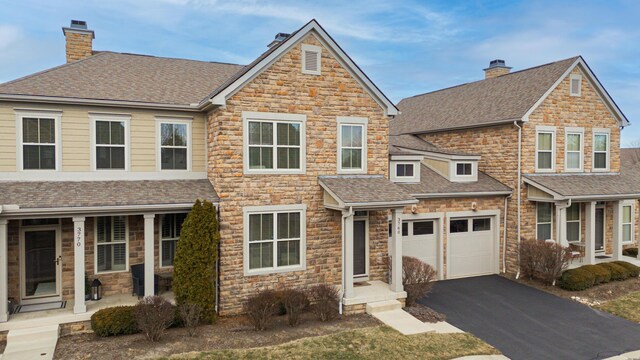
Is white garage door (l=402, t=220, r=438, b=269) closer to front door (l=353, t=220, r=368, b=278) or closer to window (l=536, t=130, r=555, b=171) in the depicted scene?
front door (l=353, t=220, r=368, b=278)

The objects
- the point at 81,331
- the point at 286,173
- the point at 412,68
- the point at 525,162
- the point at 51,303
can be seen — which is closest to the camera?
the point at 81,331

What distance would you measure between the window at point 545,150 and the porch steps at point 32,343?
16877 millimetres

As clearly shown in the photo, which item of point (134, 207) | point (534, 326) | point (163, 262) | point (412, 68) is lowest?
point (534, 326)

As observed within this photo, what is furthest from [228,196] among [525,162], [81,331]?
[525,162]

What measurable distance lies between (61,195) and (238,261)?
4.84 meters

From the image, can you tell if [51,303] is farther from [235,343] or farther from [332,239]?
[332,239]

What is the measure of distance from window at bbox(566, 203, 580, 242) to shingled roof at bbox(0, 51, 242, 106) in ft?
49.8

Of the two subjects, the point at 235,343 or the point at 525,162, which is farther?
the point at 525,162

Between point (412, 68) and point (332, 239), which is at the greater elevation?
point (412, 68)

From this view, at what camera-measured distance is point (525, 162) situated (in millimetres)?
16219

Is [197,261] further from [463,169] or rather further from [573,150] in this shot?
[573,150]

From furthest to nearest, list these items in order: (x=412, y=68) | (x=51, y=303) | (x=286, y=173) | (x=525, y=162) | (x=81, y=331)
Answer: (x=412, y=68) → (x=525, y=162) → (x=286, y=173) → (x=51, y=303) → (x=81, y=331)

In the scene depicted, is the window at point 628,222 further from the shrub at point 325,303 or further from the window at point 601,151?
the shrub at point 325,303

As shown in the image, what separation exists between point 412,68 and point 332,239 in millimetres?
32119
